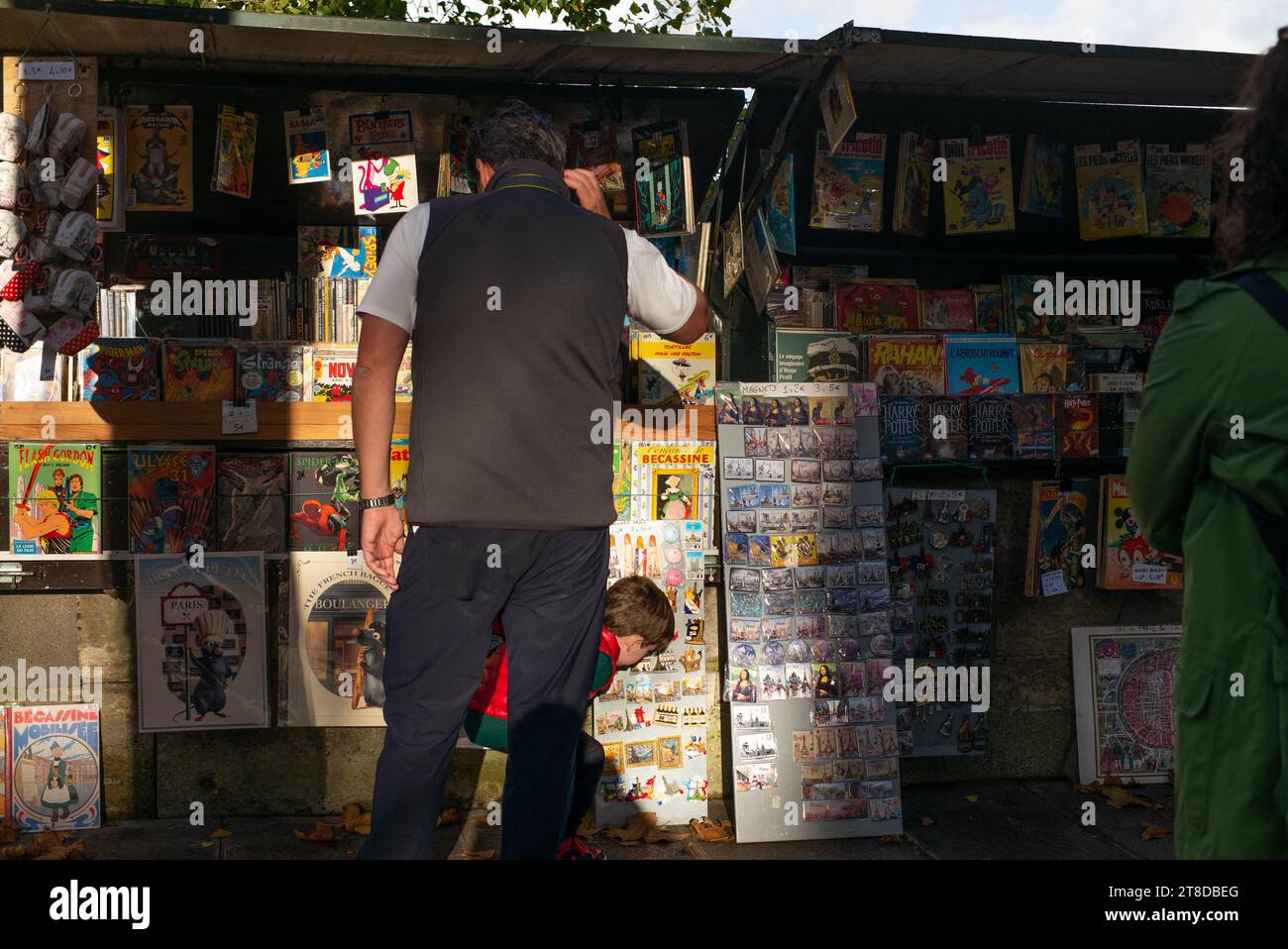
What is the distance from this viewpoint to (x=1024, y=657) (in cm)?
504

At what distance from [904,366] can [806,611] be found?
3.62 feet

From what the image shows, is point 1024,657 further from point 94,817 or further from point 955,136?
point 94,817

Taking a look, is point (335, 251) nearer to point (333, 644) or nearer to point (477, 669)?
point (333, 644)

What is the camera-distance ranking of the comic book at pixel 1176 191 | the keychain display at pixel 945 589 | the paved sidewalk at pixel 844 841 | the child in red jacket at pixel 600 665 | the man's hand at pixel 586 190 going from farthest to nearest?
the comic book at pixel 1176 191
the keychain display at pixel 945 589
the paved sidewalk at pixel 844 841
the child in red jacket at pixel 600 665
the man's hand at pixel 586 190

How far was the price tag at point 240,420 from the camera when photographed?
440 centimetres

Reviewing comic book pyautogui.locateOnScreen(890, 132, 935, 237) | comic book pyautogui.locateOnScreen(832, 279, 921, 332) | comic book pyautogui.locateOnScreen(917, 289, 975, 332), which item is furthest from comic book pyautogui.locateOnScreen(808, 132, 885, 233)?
comic book pyautogui.locateOnScreen(917, 289, 975, 332)

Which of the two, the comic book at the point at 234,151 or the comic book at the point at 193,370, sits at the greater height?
the comic book at the point at 234,151

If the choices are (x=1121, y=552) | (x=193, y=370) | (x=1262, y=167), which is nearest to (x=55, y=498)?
(x=193, y=370)

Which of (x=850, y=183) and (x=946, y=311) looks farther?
(x=946, y=311)

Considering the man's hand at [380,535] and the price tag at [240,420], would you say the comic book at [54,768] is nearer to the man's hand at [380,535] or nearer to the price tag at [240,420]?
the price tag at [240,420]

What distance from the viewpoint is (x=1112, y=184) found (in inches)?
200

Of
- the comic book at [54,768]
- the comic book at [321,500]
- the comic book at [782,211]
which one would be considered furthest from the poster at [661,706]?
the comic book at [54,768]

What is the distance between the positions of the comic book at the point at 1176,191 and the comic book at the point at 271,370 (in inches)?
137

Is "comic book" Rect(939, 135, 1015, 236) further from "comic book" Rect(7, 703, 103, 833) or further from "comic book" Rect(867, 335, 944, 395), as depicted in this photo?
"comic book" Rect(7, 703, 103, 833)
